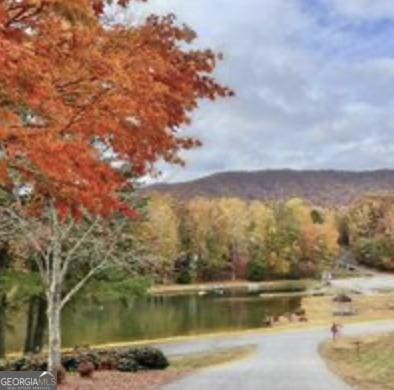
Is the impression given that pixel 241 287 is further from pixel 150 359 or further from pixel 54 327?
pixel 54 327

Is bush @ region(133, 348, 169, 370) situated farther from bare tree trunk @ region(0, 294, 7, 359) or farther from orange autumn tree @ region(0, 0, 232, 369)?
orange autumn tree @ region(0, 0, 232, 369)

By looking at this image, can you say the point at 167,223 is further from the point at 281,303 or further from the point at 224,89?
the point at 224,89

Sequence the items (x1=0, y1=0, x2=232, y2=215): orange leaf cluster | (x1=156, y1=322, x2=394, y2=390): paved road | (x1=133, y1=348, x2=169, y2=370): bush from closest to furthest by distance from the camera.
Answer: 1. (x1=0, y1=0, x2=232, y2=215): orange leaf cluster
2. (x1=156, y1=322, x2=394, y2=390): paved road
3. (x1=133, y1=348, x2=169, y2=370): bush

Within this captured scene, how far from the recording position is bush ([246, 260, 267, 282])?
121312 mm

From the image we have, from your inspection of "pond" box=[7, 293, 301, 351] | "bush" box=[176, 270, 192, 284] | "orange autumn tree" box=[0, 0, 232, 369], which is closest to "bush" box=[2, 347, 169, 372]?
"pond" box=[7, 293, 301, 351]

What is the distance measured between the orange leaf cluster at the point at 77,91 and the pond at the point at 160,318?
84.4ft

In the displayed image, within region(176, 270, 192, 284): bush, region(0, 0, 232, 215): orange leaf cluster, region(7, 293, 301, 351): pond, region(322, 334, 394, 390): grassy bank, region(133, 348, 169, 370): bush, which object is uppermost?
region(176, 270, 192, 284): bush

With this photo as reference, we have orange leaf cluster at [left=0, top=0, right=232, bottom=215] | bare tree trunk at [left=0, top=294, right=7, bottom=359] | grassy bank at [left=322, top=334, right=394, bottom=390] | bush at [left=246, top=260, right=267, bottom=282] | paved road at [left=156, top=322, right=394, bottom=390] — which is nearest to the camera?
orange leaf cluster at [left=0, top=0, right=232, bottom=215]

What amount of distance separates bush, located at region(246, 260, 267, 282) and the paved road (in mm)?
78229

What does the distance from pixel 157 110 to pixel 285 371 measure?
16.1 metres

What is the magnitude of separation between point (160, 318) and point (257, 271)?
195ft

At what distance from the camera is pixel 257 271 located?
121 m

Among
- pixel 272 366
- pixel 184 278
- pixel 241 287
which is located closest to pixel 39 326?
pixel 272 366

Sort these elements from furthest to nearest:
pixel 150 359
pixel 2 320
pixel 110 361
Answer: pixel 2 320, pixel 150 359, pixel 110 361
